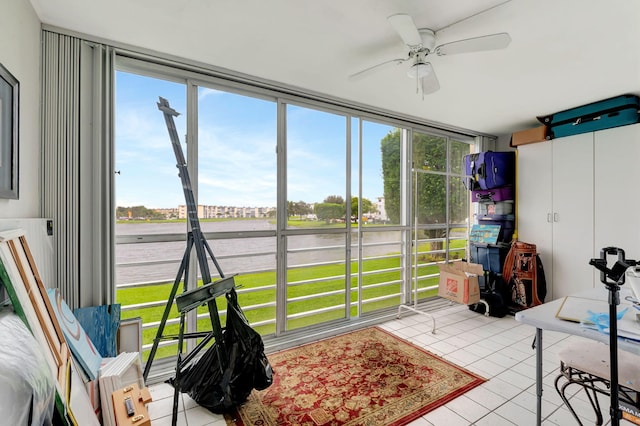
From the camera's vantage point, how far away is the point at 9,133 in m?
1.37

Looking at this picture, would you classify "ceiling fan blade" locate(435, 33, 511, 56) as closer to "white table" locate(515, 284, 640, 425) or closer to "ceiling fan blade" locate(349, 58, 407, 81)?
"ceiling fan blade" locate(349, 58, 407, 81)

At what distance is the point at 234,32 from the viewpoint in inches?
77.5

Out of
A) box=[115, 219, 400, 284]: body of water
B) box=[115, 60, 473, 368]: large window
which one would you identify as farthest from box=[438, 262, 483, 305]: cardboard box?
box=[115, 219, 400, 284]: body of water

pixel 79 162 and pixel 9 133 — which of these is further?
pixel 79 162

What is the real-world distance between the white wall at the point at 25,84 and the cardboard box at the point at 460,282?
3787 mm

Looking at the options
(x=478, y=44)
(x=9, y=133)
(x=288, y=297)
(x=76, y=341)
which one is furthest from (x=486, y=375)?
(x=9, y=133)

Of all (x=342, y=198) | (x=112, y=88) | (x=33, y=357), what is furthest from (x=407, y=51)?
(x=33, y=357)

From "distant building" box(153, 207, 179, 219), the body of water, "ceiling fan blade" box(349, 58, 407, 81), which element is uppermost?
"ceiling fan blade" box(349, 58, 407, 81)

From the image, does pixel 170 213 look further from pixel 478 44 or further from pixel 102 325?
pixel 478 44

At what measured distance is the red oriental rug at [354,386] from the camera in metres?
Answer: 1.88

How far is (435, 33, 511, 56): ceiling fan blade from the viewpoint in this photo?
5.37 ft

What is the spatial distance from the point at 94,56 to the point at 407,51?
2273 mm

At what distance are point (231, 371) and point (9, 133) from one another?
1.73 meters

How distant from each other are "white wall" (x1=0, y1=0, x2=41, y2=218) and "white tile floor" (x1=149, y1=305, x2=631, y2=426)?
1523 millimetres
